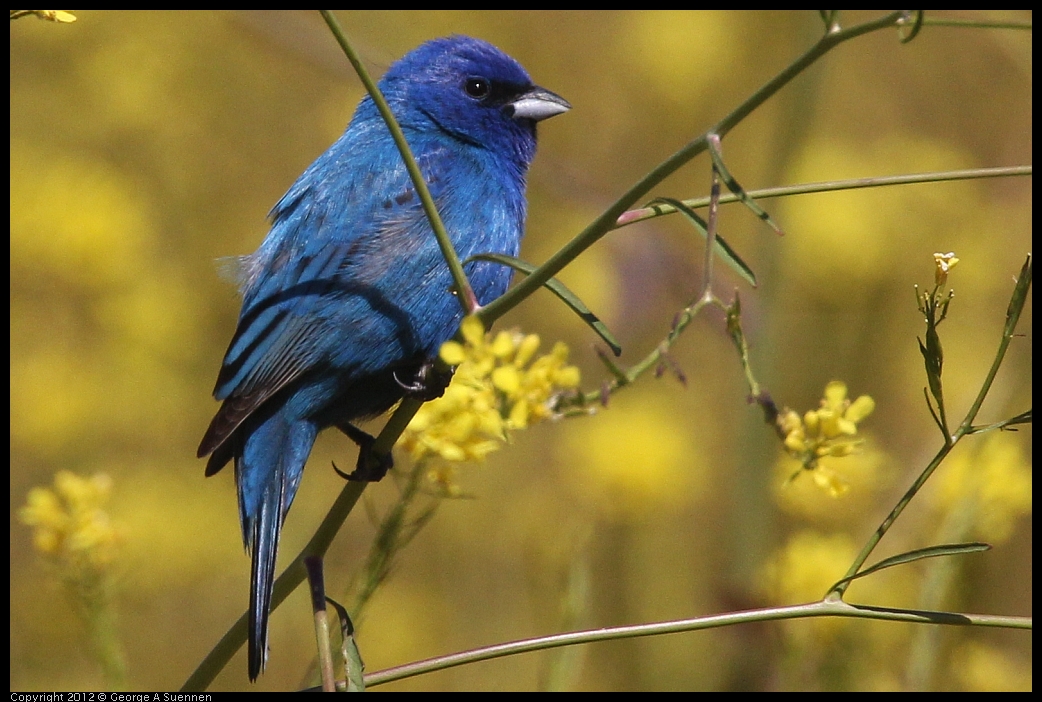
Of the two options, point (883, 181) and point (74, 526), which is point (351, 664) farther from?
point (883, 181)

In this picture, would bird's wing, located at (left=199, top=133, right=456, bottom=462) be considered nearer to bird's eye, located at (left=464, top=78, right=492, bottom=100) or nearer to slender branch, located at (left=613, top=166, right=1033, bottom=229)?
bird's eye, located at (left=464, top=78, right=492, bottom=100)

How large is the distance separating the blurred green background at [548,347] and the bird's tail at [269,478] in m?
0.83

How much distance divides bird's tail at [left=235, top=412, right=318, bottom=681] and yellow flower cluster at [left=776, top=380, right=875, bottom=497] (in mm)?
1589

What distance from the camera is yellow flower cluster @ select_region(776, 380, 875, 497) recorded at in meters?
1.99

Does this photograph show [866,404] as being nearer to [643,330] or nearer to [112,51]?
[643,330]

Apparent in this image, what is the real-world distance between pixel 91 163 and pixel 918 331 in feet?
15.1

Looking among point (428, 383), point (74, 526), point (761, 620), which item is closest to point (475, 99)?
point (428, 383)

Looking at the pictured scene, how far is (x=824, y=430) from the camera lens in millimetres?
2031

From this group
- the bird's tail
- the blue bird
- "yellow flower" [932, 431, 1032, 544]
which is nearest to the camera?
"yellow flower" [932, 431, 1032, 544]

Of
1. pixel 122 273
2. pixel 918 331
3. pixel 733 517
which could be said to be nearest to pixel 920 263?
pixel 918 331

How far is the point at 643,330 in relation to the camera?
5453 mm

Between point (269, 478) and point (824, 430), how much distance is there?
183 centimetres

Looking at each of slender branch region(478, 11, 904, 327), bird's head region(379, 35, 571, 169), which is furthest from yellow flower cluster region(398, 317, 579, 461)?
bird's head region(379, 35, 571, 169)

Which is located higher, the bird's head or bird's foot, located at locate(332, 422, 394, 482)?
the bird's head
